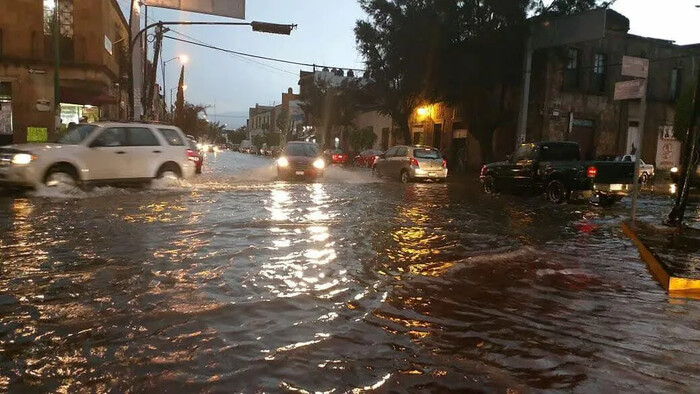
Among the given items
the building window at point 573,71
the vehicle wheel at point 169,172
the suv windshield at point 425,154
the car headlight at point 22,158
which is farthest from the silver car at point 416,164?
the car headlight at point 22,158

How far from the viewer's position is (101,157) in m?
13.1

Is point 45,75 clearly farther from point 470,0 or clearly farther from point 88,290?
point 88,290

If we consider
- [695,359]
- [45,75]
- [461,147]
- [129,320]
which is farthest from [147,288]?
[461,147]

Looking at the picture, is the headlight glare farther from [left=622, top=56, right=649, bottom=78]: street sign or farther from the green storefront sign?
the green storefront sign

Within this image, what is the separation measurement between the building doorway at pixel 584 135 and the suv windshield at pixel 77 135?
2502cm

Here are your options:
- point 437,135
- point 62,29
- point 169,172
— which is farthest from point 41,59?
point 437,135

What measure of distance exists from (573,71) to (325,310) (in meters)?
29.0

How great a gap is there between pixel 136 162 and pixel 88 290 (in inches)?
363

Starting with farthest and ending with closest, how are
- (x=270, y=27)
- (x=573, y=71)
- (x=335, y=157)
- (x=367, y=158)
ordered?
(x=335, y=157) → (x=367, y=158) → (x=573, y=71) → (x=270, y=27)

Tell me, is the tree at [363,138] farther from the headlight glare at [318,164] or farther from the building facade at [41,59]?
the headlight glare at [318,164]

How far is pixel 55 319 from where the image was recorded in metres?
4.36

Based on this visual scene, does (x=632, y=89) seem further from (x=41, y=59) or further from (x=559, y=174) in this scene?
(x=41, y=59)

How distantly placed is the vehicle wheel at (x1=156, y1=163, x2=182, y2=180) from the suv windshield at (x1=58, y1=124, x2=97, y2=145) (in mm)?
1964

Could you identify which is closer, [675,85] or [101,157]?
[101,157]
